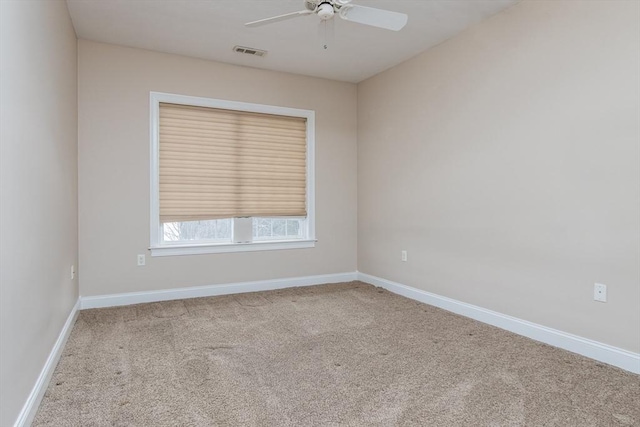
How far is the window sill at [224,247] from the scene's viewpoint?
397 cm

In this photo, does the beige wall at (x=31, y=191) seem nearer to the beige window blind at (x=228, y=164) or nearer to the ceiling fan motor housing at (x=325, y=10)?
the beige window blind at (x=228, y=164)

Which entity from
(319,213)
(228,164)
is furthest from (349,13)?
(319,213)

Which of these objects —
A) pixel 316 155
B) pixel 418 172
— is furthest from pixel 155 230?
pixel 418 172

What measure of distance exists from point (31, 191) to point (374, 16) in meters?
2.12

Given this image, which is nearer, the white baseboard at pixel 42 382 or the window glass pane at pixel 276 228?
the white baseboard at pixel 42 382

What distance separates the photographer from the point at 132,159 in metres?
3.81

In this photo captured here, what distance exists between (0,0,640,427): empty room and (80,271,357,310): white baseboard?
0.07 ft

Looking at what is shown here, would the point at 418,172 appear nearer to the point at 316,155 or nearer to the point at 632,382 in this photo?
the point at 316,155

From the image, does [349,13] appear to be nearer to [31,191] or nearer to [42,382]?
[31,191]

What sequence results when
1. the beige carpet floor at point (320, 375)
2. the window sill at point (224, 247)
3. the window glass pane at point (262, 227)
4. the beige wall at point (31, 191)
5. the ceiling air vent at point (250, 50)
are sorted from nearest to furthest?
the beige wall at point (31, 191), the beige carpet floor at point (320, 375), the ceiling air vent at point (250, 50), the window sill at point (224, 247), the window glass pane at point (262, 227)

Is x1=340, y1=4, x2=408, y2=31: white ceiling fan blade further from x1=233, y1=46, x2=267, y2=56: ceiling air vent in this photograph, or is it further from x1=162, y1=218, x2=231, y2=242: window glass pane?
x1=162, y1=218, x2=231, y2=242: window glass pane

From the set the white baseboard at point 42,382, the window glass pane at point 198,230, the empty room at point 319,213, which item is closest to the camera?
the white baseboard at point 42,382

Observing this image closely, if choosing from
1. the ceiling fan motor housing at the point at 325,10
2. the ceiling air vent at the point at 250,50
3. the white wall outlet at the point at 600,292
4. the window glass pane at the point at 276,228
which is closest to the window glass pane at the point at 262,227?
the window glass pane at the point at 276,228

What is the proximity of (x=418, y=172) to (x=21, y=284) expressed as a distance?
334 cm
